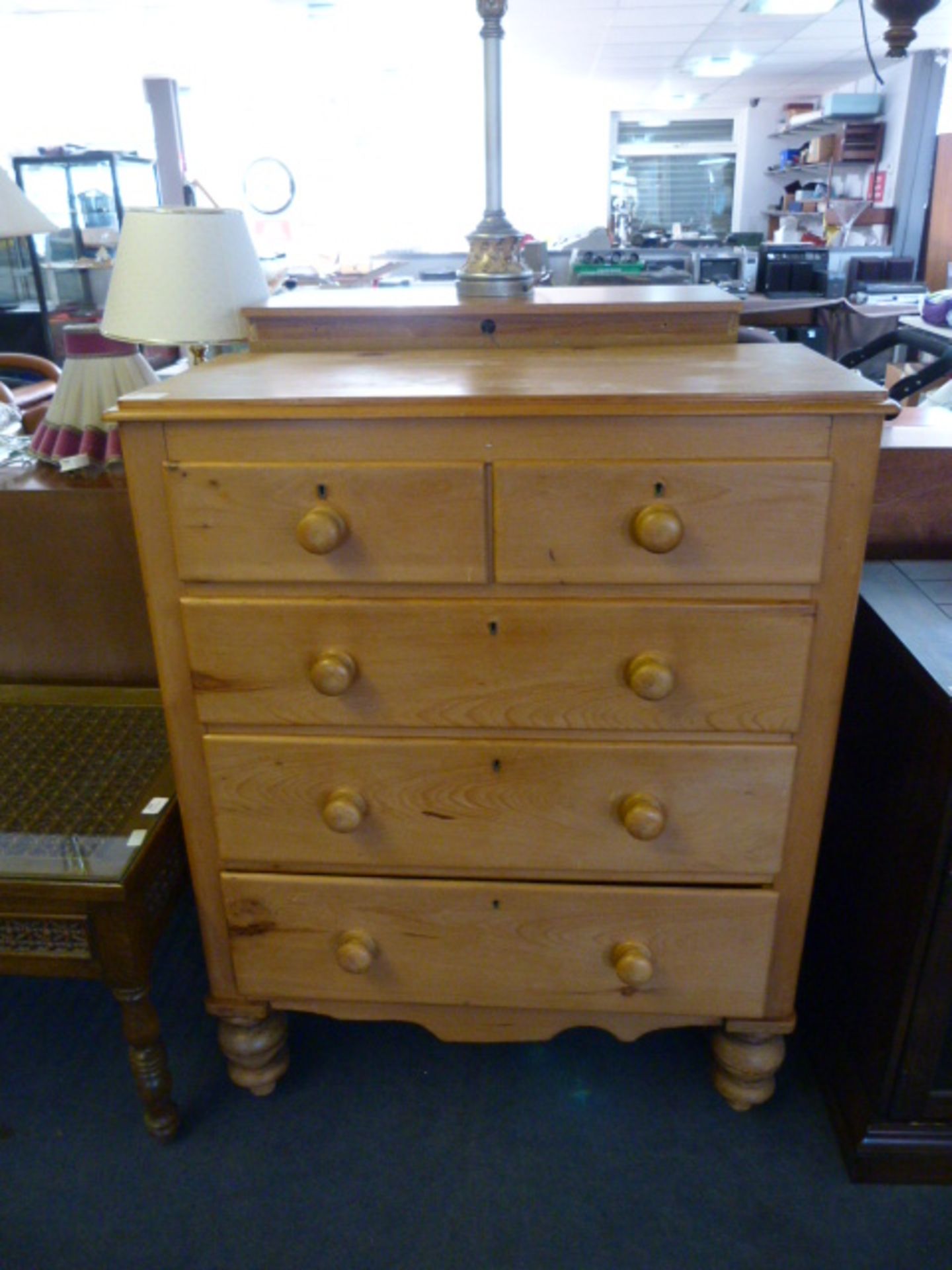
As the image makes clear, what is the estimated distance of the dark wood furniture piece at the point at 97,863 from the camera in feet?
3.66

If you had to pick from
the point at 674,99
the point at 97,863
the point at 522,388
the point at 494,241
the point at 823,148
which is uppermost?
the point at 674,99

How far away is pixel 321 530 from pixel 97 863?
515 mm

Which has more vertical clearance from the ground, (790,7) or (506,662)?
(790,7)

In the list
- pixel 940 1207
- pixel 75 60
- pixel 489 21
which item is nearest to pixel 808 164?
pixel 75 60

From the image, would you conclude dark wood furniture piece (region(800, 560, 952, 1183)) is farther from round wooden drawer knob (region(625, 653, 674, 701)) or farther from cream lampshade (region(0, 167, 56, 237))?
cream lampshade (region(0, 167, 56, 237))

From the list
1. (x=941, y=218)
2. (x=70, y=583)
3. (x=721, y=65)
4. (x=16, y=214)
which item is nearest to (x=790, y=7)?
(x=721, y=65)

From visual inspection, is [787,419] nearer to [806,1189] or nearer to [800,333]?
[806,1189]

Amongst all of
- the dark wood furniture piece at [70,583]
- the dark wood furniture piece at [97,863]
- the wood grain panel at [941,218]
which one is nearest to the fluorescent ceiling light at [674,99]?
the wood grain panel at [941,218]

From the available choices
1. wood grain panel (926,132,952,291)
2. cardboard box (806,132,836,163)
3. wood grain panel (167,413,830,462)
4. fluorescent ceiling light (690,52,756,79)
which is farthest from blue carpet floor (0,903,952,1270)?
cardboard box (806,132,836,163)

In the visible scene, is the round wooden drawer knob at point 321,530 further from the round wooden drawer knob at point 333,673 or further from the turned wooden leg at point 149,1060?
the turned wooden leg at point 149,1060

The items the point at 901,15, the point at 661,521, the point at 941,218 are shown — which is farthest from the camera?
the point at 941,218

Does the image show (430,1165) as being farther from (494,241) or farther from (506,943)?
(494,241)

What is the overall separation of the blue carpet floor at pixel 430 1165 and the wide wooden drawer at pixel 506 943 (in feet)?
0.72

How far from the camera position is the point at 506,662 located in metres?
1.01
